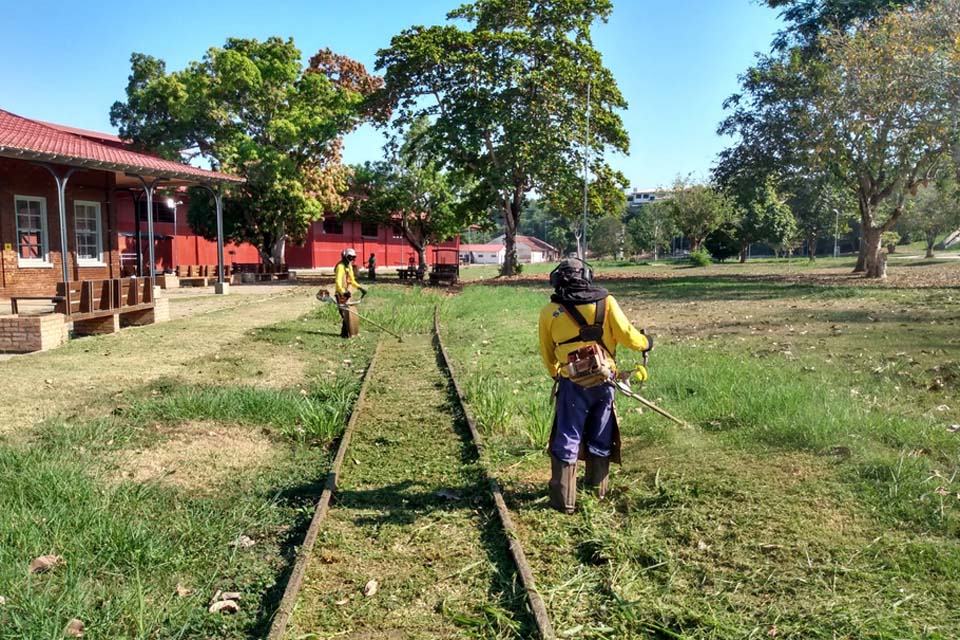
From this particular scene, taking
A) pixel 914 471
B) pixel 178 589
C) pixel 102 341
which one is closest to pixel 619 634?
pixel 178 589

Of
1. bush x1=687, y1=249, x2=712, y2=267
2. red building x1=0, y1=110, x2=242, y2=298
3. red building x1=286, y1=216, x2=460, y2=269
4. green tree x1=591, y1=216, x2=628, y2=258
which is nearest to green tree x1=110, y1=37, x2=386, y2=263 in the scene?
red building x1=0, y1=110, x2=242, y2=298

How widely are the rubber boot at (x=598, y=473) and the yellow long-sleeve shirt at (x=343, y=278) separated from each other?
7835mm

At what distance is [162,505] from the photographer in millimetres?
5070

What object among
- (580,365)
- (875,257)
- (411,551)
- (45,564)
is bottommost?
(411,551)

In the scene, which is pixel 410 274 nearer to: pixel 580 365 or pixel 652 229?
pixel 580 365

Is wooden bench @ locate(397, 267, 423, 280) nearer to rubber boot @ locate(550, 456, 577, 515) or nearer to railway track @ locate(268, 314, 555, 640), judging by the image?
railway track @ locate(268, 314, 555, 640)

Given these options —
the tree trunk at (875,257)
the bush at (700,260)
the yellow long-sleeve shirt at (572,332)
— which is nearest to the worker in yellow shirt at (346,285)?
the yellow long-sleeve shirt at (572,332)

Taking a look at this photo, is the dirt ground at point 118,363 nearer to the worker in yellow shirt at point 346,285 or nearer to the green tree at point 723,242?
the worker in yellow shirt at point 346,285

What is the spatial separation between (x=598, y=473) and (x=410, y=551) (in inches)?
58.4

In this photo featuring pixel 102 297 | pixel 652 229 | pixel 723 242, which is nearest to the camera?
pixel 102 297

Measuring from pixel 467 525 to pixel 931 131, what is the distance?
856 inches

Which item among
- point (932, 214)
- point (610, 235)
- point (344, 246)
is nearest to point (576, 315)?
point (344, 246)

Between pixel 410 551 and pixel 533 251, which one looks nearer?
pixel 410 551

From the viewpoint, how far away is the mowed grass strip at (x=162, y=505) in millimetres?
3650
